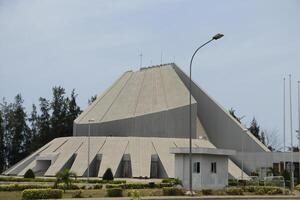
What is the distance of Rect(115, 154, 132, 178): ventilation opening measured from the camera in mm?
55688

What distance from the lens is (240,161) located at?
210 ft

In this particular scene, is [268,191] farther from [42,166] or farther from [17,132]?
[17,132]

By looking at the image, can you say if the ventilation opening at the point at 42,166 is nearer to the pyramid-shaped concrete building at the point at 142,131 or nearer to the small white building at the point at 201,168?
the pyramid-shaped concrete building at the point at 142,131

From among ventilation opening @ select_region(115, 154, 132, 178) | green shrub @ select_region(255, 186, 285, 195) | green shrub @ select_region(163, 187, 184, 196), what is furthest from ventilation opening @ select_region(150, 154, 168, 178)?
green shrub @ select_region(163, 187, 184, 196)

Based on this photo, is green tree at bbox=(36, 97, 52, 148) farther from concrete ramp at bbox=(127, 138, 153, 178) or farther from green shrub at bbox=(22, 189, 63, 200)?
green shrub at bbox=(22, 189, 63, 200)

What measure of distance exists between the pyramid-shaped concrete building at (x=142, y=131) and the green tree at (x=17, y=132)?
68.8ft

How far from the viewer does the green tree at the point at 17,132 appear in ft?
284

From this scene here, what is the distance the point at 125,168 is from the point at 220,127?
1767 cm

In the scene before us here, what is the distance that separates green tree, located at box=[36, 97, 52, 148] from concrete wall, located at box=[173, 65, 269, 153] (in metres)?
29.4

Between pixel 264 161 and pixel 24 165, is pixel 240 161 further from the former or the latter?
pixel 24 165

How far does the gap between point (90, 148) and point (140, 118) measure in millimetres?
9069

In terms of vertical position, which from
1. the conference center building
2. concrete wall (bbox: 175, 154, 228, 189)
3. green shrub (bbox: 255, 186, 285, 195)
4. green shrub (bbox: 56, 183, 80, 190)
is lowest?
green shrub (bbox: 255, 186, 285, 195)

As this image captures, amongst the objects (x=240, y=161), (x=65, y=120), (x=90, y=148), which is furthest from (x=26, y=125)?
(x=240, y=161)

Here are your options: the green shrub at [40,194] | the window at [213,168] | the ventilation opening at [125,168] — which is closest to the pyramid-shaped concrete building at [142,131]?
the ventilation opening at [125,168]
